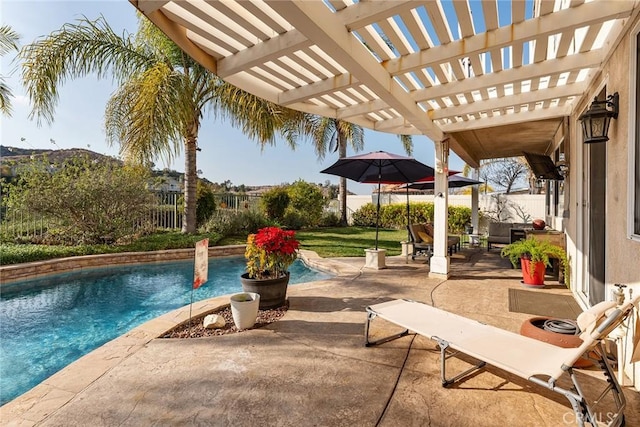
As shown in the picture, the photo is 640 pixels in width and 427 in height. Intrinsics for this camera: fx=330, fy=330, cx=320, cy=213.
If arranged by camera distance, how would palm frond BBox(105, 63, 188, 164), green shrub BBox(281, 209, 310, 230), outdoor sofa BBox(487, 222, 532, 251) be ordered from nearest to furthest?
palm frond BBox(105, 63, 188, 164) → outdoor sofa BBox(487, 222, 532, 251) → green shrub BBox(281, 209, 310, 230)

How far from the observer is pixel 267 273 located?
459 centimetres

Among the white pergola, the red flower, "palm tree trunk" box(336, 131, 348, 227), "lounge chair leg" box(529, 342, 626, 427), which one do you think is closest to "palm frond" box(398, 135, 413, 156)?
"palm tree trunk" box(336, 131, 348, 227)

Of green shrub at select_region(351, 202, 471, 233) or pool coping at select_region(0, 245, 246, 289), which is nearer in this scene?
pool coping at select_region(0, 245, 246, 289)

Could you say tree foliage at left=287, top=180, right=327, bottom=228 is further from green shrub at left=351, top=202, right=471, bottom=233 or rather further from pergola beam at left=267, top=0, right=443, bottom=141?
pergola beam at left=267, top=0, right=443, bottom=141

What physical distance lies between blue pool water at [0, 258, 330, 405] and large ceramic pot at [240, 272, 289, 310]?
2.00 meters

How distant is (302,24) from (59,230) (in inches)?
398

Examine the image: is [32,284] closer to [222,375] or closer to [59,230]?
[59,230]

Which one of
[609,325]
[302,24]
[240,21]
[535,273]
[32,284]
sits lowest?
[32,284]

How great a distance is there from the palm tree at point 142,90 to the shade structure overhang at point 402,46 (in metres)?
5.27

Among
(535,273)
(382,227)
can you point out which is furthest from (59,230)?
(382,227)

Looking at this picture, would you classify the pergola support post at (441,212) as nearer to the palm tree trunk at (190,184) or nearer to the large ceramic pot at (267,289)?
the large ceramic pot at (267,289)

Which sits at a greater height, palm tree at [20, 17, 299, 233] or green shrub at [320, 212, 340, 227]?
palm tree at [20, 17, 299, 233]

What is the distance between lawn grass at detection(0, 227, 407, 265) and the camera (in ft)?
24.5

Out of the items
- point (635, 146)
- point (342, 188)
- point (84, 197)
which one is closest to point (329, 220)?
point (342, 188)
